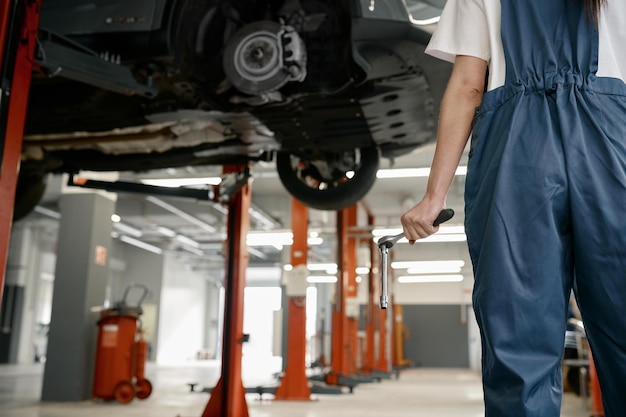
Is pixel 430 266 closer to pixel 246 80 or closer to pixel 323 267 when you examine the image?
pixel 323 267

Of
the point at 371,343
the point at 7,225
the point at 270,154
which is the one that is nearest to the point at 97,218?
the point at 270,154

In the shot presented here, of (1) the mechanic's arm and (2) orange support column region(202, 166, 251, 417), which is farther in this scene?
(2) orange support column region(202, 166, 251, 417)

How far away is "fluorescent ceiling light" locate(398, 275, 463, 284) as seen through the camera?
1966cm

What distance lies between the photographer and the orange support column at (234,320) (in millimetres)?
4023

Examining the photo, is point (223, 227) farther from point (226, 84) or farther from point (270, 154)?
point (226, 84)

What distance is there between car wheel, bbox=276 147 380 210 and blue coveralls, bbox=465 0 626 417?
2.97 meters

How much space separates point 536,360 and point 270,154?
11.1ft

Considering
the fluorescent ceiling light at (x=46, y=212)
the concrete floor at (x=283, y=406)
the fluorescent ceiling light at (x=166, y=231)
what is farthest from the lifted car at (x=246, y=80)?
the fluorescent ceiling light at (x=166, y=231)

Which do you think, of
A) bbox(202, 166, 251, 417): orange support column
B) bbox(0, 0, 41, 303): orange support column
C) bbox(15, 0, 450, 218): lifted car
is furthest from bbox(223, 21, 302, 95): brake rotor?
bbox(202, 166, 251, 417): orange support column

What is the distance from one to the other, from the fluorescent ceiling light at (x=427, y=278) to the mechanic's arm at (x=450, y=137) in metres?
18.8

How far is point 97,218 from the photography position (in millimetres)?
7004

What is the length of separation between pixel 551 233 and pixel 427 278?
763 inches

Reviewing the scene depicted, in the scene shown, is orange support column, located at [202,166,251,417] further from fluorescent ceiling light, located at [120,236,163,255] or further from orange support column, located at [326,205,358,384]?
fluorescent ceiling light, located at [120,236,163,255]

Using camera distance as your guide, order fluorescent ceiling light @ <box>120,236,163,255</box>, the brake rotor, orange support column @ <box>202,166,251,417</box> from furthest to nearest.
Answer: fluorescent ceiling light @ <box>120,236,163,255</box> < orange support column @ <box>202,166,251,417</box> < the brake rotor
